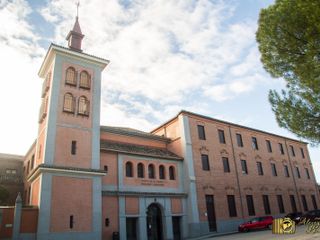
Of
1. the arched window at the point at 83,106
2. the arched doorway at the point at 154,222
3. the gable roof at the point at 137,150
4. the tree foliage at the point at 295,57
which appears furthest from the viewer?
the gable roof at the point at 137,150

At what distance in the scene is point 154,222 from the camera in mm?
24344

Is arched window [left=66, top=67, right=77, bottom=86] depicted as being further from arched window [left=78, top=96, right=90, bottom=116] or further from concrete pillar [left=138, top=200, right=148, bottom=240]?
concrete pillar [left=138, top=200, right=148, bottom=240]

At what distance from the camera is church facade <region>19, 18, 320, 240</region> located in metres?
19.4

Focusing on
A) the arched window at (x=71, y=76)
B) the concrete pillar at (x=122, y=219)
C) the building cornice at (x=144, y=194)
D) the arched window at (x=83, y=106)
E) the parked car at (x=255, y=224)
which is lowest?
the parked car at (x=255, y=224)

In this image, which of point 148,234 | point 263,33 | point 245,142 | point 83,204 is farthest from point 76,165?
point 245,142

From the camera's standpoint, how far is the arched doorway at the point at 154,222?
23667 millimetres

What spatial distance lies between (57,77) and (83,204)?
10031mm

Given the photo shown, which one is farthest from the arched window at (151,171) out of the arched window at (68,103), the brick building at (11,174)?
the brick building at (11,174)

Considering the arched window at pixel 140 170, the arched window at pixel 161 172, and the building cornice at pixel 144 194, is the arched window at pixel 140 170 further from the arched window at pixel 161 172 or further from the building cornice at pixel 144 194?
the arched window at pixel 161 172

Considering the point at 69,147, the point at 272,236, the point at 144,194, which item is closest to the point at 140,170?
the point at 144,194

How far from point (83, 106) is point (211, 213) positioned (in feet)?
52.0

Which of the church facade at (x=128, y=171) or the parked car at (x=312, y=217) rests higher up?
the church facade at (x=128, y=171)

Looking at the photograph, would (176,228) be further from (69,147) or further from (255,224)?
(69,147)

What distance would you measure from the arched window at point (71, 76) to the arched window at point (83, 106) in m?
1.40
